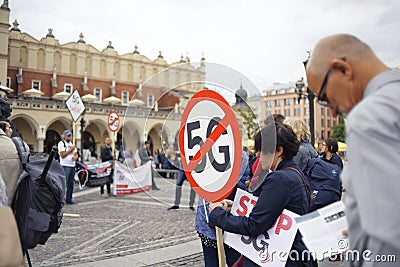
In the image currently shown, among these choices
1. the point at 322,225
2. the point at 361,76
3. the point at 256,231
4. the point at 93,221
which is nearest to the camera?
the point at 361,76

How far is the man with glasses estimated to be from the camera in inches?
37.6

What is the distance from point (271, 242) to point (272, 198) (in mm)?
267

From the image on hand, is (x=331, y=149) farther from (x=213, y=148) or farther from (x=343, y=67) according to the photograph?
(x=343, y=67)

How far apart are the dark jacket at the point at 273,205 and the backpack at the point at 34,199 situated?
125cm

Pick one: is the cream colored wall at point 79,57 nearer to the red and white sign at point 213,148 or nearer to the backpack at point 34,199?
the backpack at point 34,199

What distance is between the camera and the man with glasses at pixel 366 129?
3.13 feet

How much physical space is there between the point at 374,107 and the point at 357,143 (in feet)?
0.38

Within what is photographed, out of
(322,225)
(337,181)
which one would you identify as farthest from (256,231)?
(337,181)

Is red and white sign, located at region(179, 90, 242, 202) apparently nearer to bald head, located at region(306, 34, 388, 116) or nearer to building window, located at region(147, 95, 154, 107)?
building window, located at region(147, 95, 154, 107)

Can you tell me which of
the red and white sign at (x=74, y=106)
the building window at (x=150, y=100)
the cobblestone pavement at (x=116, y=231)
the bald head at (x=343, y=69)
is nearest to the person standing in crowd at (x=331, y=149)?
the cobblestone pavement at (x=116, y=231)

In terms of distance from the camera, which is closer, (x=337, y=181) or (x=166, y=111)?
(x=166, y=111)

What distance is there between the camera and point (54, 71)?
121 ft

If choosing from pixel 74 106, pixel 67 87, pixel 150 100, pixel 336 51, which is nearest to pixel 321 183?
pixel 150 100

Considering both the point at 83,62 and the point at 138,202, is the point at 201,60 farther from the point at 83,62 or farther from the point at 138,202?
the point at 83,62
